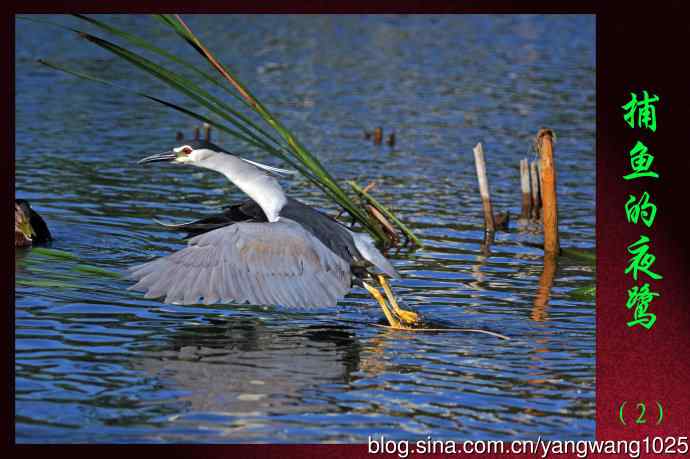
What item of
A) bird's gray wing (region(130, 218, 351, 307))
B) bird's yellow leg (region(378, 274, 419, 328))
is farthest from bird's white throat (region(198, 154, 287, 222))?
bird's yellow leg (region(378, 274, 419, 328))

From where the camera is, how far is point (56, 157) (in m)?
14.0

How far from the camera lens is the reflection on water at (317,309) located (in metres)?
6.60

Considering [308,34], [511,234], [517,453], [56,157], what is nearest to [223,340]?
[517,453]

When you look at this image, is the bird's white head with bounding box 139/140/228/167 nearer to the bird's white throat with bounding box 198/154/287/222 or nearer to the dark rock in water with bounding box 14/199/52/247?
the bird's white throat with bounding box 198/154/287/222

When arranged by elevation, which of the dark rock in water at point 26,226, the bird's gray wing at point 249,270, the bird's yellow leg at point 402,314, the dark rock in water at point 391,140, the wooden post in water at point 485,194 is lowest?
the bird's yellow leg at point 402,314

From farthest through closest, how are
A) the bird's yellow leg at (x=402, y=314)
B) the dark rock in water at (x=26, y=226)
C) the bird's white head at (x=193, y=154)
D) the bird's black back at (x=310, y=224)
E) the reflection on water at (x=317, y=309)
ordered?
1. the dark rock in water at (x=26, y=226)
2. the bird's white head at (x=193, y=154)
3. the bird's yellow leg at (x=402, y=314)
4. the bird's black back at (x=310, y=224)
5. the reflection on water at (x=317, y=309)

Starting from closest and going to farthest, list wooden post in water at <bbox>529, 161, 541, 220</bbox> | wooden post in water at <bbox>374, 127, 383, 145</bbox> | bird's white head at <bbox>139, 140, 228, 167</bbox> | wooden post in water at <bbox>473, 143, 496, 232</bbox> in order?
bird's white head at <bbox>139, 140, 228, 167</bbox>
wooden post in water at <bbox>473, 143, 496, 232</bbox>
wooden post in water at <bbox>529, 161, 541, 220</bbox>
wooden post in water at <bbox>374, 127, 383, 145</bbox>

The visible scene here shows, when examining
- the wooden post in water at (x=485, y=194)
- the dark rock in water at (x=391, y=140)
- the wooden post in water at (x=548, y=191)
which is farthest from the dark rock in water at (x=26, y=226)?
the dark rock in water at (x=391, y=140)

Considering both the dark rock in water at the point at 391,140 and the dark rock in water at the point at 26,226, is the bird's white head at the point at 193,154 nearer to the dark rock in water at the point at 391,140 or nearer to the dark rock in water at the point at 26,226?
the dark rock in water at the point at 26,226

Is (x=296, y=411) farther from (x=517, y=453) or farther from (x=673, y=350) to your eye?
(x=673, y=350)

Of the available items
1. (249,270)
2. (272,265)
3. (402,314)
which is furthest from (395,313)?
(249,270)

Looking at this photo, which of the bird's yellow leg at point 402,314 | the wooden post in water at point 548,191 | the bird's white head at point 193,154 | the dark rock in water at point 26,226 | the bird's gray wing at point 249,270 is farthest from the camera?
the wooden post in water at point 548,191

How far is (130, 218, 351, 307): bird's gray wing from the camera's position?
7578 mm

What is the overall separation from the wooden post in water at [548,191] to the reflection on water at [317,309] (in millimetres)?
312
